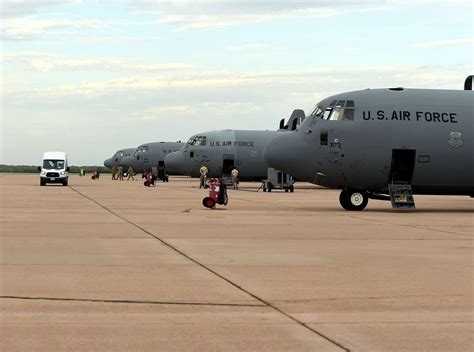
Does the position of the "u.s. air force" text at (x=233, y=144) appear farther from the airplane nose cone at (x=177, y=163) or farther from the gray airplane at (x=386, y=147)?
the gray airplane at (x=386, y=147)

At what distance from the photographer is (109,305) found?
38.5 ft

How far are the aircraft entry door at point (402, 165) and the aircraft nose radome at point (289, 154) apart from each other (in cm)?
339

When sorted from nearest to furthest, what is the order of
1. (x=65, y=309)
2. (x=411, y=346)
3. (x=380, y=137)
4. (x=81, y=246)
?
(x=411, y=346) < (x=65, y=309) < (x=81, y=246) < (x=380, y=137)

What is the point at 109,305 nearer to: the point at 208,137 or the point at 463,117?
the point at 463,117

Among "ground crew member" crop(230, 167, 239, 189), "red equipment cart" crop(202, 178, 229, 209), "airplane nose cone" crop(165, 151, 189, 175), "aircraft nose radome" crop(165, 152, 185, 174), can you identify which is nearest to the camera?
"red equipment cart" crop(202, 178, 229, 209)

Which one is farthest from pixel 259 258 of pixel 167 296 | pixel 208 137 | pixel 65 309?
pixel 208 137

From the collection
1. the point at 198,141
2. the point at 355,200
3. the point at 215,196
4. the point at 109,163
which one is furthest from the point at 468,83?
the point at 109,163

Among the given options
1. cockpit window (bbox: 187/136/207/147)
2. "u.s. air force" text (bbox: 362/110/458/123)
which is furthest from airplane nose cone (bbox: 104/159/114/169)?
"u.s. air force" text (bbox: 362/110/458/123)

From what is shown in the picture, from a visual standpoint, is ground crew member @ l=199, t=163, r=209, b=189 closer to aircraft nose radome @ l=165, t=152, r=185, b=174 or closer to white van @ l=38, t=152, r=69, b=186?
aircraft nose radome @ l=165, t=152, r=185, b=174

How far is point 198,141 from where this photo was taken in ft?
253

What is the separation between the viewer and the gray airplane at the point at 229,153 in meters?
75.4

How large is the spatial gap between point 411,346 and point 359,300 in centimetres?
318

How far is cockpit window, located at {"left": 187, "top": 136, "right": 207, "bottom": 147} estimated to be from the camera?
3018 inches

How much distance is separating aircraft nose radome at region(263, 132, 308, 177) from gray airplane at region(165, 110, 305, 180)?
3734cm
